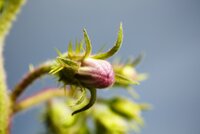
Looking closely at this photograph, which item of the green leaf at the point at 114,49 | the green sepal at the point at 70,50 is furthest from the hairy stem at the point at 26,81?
the green leaf at the point at 114,49

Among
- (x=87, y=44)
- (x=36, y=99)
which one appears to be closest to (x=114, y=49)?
(x=87, y=44)

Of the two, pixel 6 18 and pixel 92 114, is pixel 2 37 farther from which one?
pixel 92 114

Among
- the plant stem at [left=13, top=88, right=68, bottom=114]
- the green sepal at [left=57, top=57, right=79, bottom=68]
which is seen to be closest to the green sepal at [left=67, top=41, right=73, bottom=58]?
the green sepal at [left=57, top=57, right=79, bottom=68]

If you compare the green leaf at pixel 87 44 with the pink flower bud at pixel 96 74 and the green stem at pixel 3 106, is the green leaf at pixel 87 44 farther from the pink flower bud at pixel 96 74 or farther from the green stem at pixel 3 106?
the green stem at pixel 3 106

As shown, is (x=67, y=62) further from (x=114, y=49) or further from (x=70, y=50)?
(x=114, y=49)

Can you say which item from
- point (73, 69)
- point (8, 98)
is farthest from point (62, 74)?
point (8, 98)
